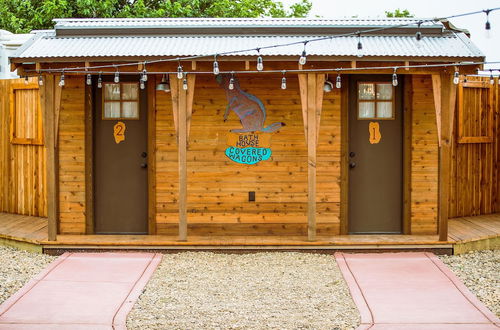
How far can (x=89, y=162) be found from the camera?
967cm

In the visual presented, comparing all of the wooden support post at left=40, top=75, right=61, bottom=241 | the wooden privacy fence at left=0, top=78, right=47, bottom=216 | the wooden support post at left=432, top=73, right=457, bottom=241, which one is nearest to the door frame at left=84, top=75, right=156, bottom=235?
the wooden support post at left=40, top=75, right=61, bottom=241

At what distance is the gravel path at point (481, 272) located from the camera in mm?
7090

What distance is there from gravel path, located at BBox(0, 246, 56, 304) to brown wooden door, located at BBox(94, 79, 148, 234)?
1.12 m

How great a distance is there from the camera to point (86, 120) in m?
9.60

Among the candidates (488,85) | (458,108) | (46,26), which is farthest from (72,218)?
(46,26)

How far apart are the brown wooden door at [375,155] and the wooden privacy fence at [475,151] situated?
1670mm

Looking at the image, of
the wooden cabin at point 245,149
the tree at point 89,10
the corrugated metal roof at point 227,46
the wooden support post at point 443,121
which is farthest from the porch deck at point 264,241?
the tree at point 89,10

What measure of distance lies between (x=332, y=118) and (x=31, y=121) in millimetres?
5011

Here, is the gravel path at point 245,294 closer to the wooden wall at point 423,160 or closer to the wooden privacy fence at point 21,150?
the wooden wall at point 423,160

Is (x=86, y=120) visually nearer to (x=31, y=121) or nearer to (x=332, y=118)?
(x=31, y=121)

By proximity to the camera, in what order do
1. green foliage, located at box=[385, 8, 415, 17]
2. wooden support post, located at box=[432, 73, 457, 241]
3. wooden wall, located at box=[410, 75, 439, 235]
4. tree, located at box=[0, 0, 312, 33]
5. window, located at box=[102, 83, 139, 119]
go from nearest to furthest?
1. wooden support post, located at box=[432, 73, 457, 241]
2. wooden wall, located at box=[410, 75, 439, 235]
3. window, located at box=[102, 83, 139, 119]
4. tree, located at box=[0, 0, 312, 33]
5. green foliage, located at box=[385, 8, 415, 17]

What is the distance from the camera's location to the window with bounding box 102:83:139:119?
966 centimetres

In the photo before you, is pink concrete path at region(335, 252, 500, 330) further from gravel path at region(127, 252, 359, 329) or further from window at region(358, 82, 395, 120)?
window at region(358, 82, 395, 120)

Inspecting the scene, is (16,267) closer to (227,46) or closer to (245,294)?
(245,294)
